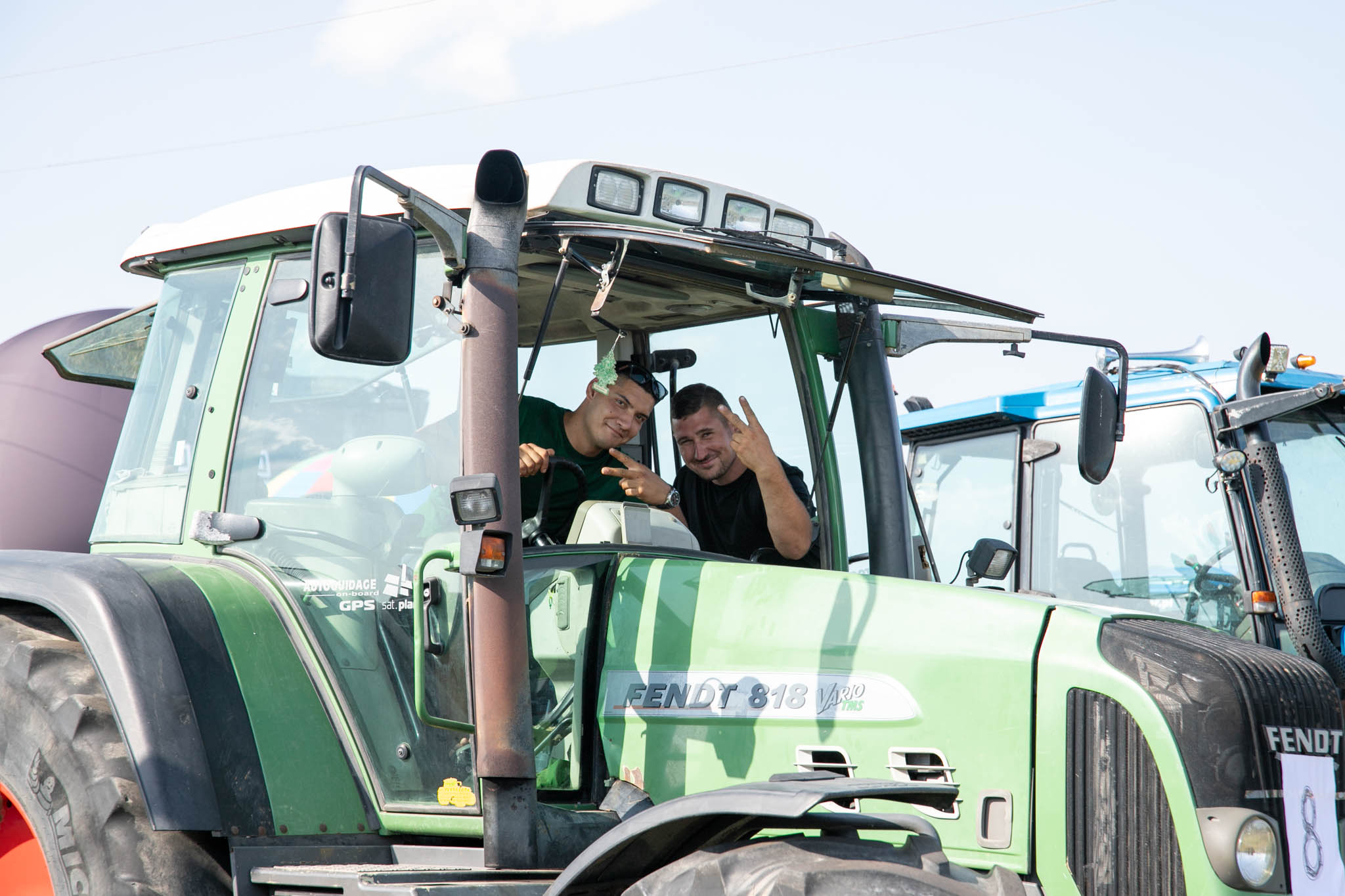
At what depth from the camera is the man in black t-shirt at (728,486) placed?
3834 millimetres

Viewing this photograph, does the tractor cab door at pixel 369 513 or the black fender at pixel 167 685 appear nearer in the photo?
the black fender at pixel 167 685

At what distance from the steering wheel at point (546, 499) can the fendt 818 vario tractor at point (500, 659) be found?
0.02 metres

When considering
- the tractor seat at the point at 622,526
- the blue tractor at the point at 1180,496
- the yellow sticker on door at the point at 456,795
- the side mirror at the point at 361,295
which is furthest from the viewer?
the blue tractor at the point at 1180,496

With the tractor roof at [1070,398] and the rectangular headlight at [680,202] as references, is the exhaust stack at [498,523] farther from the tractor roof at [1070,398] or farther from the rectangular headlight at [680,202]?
the tractor roof at [1070,398]

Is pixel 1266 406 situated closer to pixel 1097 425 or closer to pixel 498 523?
pixel 1097 425

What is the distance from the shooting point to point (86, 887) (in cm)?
313

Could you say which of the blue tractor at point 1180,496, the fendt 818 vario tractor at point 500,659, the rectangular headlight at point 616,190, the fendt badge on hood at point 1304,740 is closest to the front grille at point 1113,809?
the fendt 818 vario tractor at point 500,659

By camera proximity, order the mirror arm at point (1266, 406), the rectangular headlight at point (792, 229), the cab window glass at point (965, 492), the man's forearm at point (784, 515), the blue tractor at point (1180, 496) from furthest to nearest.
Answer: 1. the cab window glass at point (965, 492)
2. the blue tractor at point (1180, 496)
3. the mirror arm at point (1266, 406)
4. the man's forearm at point (784, 515)
5. the rectangular headlight at point (792, 229)

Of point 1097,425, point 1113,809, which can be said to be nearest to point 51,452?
point 1097,425

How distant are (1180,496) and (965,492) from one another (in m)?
1.86

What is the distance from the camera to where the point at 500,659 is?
2.94m

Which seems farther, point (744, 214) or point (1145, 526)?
point (1145, 526)

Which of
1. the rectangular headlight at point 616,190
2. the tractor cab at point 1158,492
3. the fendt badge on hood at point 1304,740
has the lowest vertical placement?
the fendt badge on hood at point 1304,740

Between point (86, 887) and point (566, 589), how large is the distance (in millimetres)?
1379
